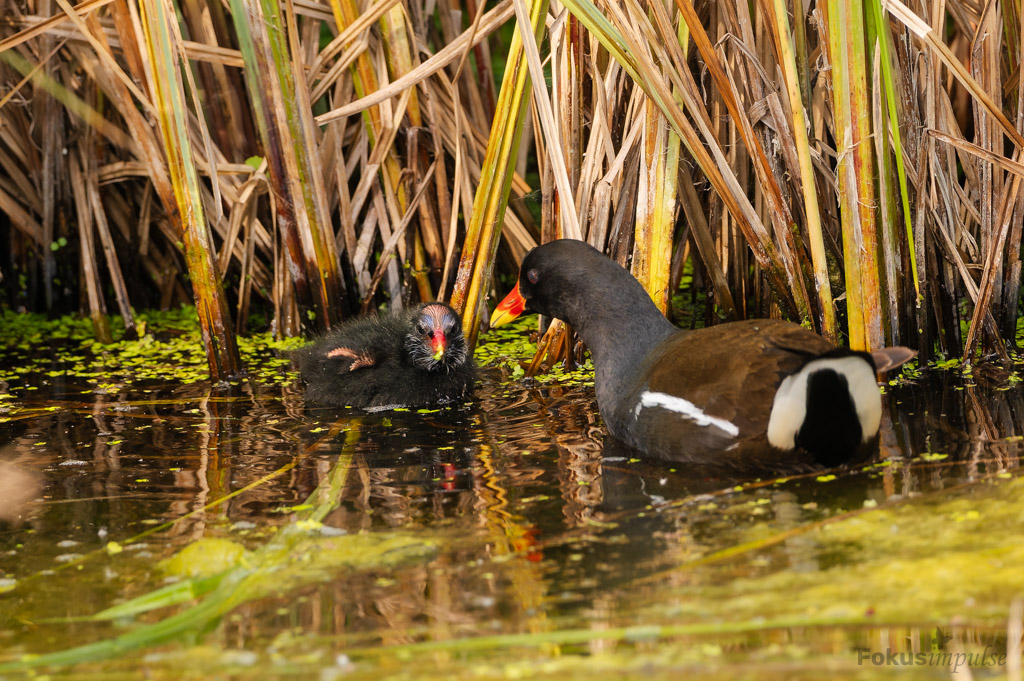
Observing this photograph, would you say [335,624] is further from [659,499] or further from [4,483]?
[4,483]

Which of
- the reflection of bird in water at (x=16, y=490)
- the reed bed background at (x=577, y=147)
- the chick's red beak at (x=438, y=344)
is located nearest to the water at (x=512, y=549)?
the reflection of bird in water at (x=16, y=490)

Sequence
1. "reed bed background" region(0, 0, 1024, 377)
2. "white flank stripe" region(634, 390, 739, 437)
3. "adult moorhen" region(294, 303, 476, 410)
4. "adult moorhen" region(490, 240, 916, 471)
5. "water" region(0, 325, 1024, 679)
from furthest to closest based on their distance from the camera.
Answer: "adult moorhen" region(294, 303, 476, 410) → "reed bed background" region(0, 0, 1024, 377) → "white flank stripe" region(634, 390, 739, 437) → "adult moorhen" region(490, 240, 916, 471) → "water" region(0, 325, 1024, 679)

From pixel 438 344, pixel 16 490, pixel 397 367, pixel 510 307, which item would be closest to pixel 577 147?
pixel 510 307

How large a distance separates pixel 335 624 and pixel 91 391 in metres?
2.74

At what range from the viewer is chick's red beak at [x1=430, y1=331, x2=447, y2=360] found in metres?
3.87

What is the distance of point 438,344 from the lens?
388cm

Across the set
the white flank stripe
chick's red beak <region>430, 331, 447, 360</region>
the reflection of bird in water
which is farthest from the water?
chick's red beak <region>430, 331, 447, 360</region>

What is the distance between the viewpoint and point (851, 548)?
7.23ft

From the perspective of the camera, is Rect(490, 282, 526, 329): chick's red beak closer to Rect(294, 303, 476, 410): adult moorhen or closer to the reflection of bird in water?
Rect(294, 303, 476, 410): adult moorhen

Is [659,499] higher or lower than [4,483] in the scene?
lower

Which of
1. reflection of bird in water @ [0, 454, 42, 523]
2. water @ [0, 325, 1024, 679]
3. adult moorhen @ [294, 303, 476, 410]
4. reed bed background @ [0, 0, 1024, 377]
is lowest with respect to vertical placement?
water @ [0, 325, 1024, 679]

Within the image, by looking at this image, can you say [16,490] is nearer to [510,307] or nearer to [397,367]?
[397,367]

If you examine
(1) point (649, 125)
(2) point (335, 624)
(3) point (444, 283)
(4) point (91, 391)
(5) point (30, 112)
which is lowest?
(2) point (335, 624)

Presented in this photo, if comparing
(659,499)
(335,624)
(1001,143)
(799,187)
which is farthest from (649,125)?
(335,624)
